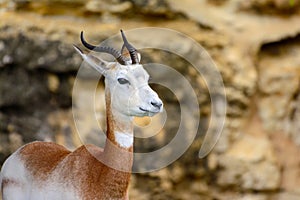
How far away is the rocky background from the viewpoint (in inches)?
161

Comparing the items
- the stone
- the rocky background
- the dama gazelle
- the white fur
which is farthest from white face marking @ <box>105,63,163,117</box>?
the stone

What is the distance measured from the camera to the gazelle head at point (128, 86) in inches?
93.0

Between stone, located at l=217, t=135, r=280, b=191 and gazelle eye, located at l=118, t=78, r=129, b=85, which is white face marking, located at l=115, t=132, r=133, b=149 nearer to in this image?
gazelle eye, located at l=118, t=78, r=129, b=85

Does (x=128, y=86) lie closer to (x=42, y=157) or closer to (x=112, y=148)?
(x=112, y=148)

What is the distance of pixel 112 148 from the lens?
2.45m

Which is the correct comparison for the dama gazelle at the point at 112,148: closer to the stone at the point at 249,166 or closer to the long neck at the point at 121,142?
the long neck at the point at 121,142

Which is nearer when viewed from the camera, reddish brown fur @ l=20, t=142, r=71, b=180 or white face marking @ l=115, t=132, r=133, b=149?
white face marking @ l=115, t=132, r=133, b=149

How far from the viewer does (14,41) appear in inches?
161

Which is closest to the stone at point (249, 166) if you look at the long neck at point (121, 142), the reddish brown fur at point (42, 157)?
the reddish brown fur at point (42, 157)

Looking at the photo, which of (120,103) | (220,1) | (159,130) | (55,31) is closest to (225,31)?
(220,1)

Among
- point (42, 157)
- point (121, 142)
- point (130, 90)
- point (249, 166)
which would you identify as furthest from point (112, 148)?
point (249, 166)

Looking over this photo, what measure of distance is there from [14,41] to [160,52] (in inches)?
32.8

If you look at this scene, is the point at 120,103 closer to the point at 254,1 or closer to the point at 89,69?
the point at 89,69

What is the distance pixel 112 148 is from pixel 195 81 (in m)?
1.75
